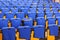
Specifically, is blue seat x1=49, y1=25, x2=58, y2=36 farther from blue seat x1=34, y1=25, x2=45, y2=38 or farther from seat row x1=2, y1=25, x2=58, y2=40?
blue seat x1=34, y1=25, x2=45, y2=38

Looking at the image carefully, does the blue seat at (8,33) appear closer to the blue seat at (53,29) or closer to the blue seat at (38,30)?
the blue seat at (38,30)

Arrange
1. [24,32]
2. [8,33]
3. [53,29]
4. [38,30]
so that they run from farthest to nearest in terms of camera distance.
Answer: [53,29], [38,30], [24,32], [8,33]

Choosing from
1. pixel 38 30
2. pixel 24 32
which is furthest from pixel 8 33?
pixel 38 30

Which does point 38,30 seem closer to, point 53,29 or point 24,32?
point 24,32

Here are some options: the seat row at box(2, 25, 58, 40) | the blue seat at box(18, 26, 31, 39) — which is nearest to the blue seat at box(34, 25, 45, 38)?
the seat row at box(2, 25, 58, 40)

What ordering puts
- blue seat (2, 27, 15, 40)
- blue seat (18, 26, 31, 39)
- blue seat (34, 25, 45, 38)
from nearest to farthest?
blue seat (2, 27, 15, 40), blue seat (18, 26, 31, 39), blue seat (34, 25, 45, 38)

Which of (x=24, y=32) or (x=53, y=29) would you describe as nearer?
(x=24, y=32)

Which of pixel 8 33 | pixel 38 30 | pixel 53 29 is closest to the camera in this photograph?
pixel 8 33

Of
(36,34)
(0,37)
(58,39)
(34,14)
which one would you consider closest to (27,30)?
(36,34)

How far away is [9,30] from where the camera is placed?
3.83m

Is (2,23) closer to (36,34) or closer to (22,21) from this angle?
(22,21)

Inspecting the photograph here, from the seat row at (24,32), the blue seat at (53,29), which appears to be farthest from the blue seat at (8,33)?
the blue seat at (53,29)

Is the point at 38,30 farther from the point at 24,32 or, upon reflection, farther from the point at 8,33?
the point at 8,33

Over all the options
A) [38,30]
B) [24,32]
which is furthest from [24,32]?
[38,30]
